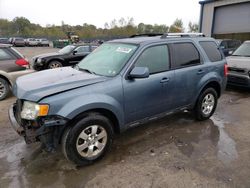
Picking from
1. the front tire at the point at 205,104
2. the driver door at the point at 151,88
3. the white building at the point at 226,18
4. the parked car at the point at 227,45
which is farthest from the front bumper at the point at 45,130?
the white building at the point at 226,18

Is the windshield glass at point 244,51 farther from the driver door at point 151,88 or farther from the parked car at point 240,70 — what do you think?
the driver door at point 151,88

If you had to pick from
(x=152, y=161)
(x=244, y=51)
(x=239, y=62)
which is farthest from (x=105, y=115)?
(x=244, y=51)

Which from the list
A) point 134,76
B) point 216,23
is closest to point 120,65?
point 134,76

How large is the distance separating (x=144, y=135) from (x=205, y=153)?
1138 millimetres

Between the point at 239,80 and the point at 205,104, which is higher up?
the point at 205,104

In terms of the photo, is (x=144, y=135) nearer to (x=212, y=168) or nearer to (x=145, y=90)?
(x=145, y=90)

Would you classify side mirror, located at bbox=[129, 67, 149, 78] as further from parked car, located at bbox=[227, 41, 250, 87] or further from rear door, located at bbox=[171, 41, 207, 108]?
parked car, located at bbox=[227, 41, 250, 87]

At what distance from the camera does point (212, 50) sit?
15.8ft

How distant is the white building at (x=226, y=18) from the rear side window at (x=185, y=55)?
56.2 feet

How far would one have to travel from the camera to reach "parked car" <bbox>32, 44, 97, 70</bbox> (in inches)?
414

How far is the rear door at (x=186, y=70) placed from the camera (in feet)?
13.2

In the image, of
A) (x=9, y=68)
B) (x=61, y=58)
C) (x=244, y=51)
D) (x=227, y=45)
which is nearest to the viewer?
→ (x=9, y=68)

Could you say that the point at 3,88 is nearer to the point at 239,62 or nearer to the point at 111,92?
the point at 111,92

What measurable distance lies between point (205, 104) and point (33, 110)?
353 cm
